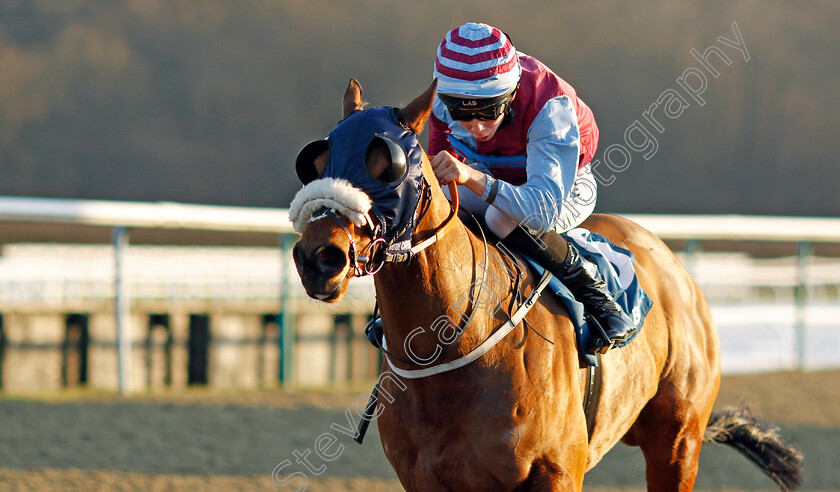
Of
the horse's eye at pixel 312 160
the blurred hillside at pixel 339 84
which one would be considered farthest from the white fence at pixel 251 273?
the blurred hillside at pixel 339 84

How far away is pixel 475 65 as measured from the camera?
2.44m

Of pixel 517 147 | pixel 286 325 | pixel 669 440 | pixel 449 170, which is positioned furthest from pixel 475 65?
pixel 286 325

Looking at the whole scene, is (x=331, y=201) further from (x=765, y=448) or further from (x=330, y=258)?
(x=765, y=448)

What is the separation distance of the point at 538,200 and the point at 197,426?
3605mm

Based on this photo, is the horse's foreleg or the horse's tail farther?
the horse's tail

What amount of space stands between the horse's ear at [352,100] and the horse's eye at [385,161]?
0.83 ft

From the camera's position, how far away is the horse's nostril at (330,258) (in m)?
1.85

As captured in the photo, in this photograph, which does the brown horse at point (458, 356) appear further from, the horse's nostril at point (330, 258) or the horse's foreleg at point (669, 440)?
the horse's foreleg at point (669, 440)

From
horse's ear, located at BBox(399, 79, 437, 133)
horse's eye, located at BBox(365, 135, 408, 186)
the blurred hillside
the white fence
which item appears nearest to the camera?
horse's eye, located at BBox(365, 135, 408, 186)

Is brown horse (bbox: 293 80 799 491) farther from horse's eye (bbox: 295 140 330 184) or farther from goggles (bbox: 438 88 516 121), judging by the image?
goggles (bbox: 438 88 516 121)

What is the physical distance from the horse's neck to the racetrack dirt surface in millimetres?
2017

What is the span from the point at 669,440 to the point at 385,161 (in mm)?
1896

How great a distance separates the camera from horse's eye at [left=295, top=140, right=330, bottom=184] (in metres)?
2.06

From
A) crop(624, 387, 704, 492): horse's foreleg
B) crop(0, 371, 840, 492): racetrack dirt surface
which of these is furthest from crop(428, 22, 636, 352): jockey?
crop(0, 371, 840, 492): racetrack dirt surface
